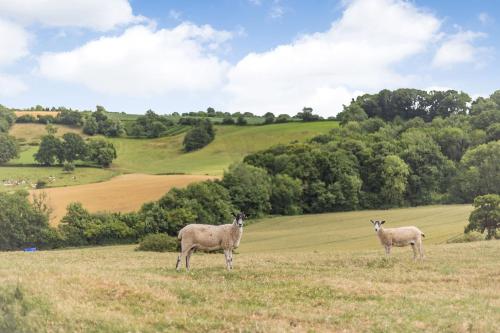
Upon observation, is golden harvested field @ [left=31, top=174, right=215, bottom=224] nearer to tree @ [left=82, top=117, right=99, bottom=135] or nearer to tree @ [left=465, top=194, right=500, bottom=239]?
tree @ [left=82, top=117, right=99, bottom=135]

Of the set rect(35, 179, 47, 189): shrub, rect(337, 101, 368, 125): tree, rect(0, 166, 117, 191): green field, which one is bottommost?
rect(35, 179, 47, 189): shrub

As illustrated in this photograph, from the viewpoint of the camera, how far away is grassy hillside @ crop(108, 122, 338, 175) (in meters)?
132

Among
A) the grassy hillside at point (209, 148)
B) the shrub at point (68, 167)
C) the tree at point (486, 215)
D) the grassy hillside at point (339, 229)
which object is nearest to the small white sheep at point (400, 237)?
the grassy hillside at point (339, 229)

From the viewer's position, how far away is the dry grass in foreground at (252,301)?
13.3 m

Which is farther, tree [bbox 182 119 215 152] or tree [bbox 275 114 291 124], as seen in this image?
tree [bbox 275 114 291 124]

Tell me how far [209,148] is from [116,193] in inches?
2010

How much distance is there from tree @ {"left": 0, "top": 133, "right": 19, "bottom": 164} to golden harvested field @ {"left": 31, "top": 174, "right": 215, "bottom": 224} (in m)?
26.3

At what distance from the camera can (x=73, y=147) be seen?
126188 millimetres

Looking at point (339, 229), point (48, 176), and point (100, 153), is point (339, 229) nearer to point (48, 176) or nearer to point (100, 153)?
point (48, 176)

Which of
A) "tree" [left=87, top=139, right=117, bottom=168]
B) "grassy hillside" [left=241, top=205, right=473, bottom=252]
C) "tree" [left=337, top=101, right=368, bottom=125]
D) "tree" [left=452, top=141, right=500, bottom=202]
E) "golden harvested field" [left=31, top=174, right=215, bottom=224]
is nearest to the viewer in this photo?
"grassy hillside" [left=241, top=205, right=473, bottom=252]

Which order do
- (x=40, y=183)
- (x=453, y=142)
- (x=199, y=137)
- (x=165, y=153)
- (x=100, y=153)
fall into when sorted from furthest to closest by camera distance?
1. (x=199, y=137)
2. (x=165, y=153)
3. (x=453, y=142)
4. (x=100, y=153)
5. (x=40, y=183)

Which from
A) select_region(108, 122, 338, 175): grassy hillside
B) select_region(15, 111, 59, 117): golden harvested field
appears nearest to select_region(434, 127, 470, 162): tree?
Answer: select_region(108, 122, 338, 175): grassy hillside

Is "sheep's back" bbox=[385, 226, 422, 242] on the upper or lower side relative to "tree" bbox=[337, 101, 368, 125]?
lower

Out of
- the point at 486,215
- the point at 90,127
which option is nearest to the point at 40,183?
the point at 90,127
